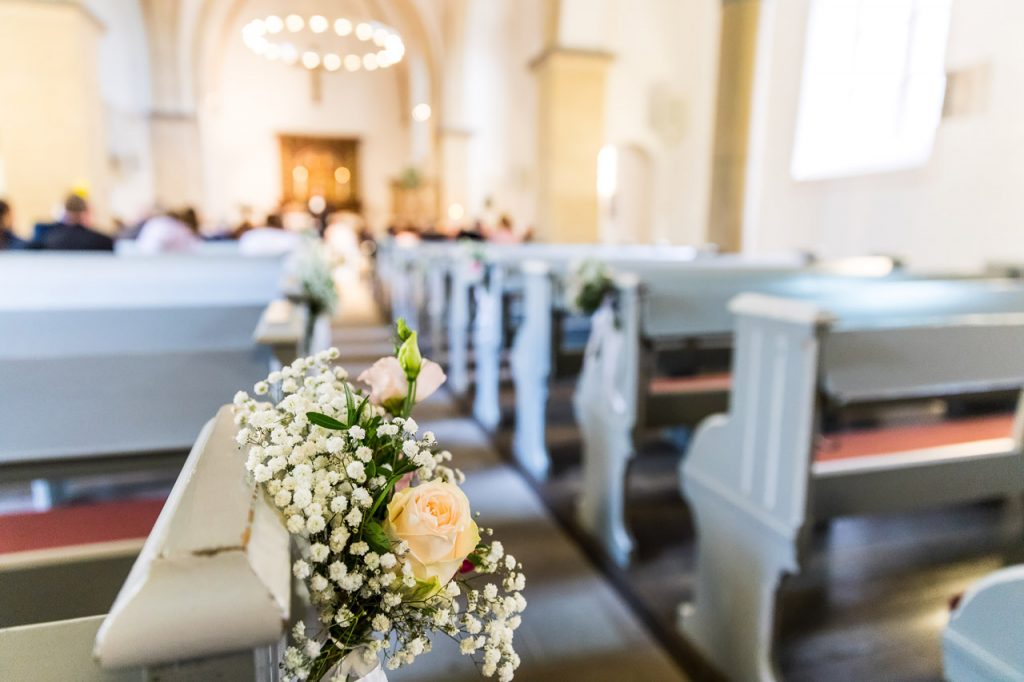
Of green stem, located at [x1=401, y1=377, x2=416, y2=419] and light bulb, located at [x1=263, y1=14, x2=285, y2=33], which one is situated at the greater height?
light bulb, located at [x1=263, y1=14, x2=285, y2=33]

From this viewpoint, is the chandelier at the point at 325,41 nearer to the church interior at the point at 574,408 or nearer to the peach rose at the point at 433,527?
the church interior at the point at 574,408

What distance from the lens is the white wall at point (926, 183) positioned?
458 cm

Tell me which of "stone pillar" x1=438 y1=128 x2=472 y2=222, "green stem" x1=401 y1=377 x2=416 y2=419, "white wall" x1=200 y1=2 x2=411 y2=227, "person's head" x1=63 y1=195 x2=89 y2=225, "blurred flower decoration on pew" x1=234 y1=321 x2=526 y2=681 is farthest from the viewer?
"white wall" x1=200 y1=2 x2=411 y2=227

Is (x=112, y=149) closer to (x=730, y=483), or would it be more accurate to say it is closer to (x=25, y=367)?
(x=25, y=367)

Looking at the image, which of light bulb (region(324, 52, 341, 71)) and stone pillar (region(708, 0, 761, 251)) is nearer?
stone pillar (region(708, 0, 761, 251))

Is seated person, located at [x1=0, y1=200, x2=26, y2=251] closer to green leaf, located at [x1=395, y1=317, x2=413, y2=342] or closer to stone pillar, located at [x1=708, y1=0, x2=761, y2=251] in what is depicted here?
green leaf, located at [x1=395, y1=317, x2=413, y2=342]

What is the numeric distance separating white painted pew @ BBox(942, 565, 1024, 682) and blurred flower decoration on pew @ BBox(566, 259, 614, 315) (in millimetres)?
1842

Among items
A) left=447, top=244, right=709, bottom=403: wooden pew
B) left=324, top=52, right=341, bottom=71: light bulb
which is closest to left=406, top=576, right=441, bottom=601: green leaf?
left=447, top=244, right=709, bottom=403: wooden pew

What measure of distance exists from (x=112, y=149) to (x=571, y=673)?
12.0 m

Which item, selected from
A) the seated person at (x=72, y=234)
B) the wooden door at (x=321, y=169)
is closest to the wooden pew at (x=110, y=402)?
the seated person at (x=72, y=234)

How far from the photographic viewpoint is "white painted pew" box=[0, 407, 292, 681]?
48 cm

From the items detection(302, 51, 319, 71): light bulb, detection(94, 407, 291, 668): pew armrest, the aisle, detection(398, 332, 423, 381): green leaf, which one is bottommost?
the aisle

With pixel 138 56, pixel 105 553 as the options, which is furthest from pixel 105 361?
pixel 138 56

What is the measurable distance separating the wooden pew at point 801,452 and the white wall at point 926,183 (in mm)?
3223
